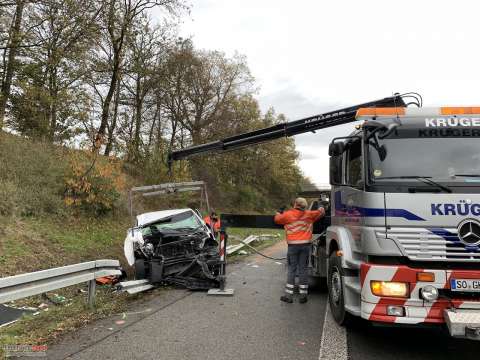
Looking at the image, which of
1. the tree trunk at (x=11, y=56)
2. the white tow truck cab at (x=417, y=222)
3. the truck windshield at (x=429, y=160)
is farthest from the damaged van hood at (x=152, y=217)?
the tree trunk at (x=11, y=56)

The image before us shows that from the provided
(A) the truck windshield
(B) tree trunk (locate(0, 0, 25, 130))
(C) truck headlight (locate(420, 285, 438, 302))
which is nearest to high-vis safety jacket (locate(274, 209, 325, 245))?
(A) the truck windshield

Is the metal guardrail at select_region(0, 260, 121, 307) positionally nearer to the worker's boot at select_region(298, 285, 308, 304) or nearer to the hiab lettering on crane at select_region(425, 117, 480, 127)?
the worker's boot at select_region(298, 285, 308, 304)

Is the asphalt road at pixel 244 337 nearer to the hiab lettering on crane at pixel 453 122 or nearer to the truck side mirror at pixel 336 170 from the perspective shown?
the truck side mirror at pixel 336 170

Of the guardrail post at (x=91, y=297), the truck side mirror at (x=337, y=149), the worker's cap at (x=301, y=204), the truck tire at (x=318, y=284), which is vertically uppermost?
the truck side mirror at (x=337, y=149)

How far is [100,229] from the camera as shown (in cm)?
1366

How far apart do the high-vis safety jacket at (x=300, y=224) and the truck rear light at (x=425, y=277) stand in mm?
3205

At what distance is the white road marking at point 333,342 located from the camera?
4.57 meters

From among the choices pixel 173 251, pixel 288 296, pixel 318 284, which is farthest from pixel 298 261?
pixel 173 251

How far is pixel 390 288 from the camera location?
174 inches

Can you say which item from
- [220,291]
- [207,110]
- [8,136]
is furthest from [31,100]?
[207,110]

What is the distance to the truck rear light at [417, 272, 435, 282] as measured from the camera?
4328mm

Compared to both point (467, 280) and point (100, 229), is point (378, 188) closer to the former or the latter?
point (467, 280)

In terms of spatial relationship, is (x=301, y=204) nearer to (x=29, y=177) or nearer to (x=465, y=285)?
(x=465, y=285)

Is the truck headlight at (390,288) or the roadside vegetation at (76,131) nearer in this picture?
the truck headlight at (390,288)
